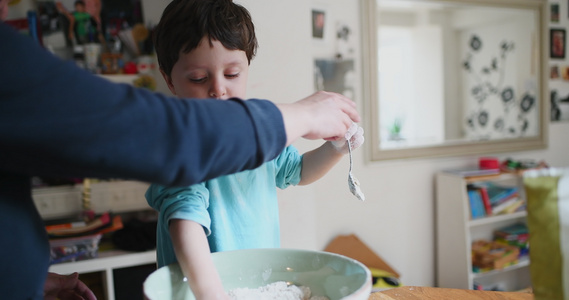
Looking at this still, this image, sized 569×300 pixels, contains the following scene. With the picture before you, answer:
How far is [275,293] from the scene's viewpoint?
2.14ft

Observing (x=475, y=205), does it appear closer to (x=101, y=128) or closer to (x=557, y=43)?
(x=557, y=43)

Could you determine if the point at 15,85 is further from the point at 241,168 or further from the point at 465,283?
the point at 465,283

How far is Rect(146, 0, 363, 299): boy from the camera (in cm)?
76

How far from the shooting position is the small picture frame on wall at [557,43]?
323cm

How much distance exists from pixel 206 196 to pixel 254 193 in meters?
0.14

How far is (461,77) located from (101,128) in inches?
126

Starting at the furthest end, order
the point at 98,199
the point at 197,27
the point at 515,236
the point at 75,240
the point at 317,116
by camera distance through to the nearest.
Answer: the point at 515,236 < the point at 98,199 < the point at 75,240 < the point at 197,27 < the point at 317,116

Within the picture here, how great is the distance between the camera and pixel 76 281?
756 millimetres

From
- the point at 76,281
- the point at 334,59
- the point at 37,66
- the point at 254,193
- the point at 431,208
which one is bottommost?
the point at 431,208

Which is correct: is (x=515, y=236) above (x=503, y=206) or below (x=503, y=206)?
below

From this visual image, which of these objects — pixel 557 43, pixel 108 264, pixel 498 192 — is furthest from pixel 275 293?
pixel 557 43

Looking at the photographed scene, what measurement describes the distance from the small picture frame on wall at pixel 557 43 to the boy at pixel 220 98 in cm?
316

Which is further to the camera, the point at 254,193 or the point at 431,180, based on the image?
the point at 431,180

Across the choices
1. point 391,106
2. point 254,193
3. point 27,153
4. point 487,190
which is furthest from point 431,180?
point 27,153
